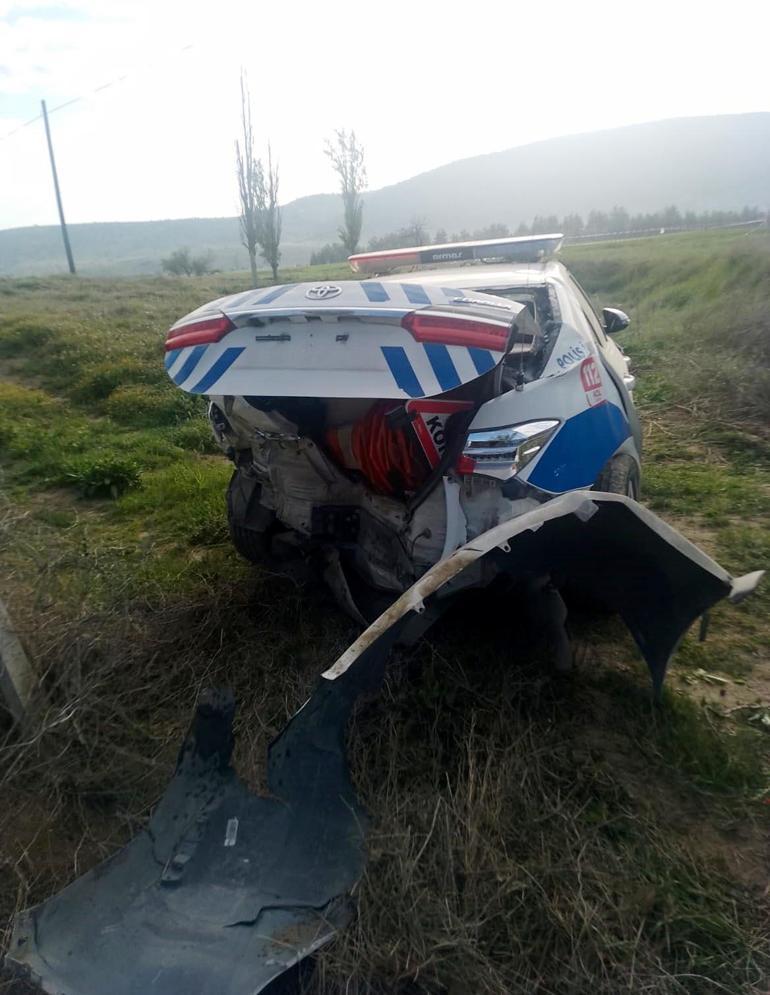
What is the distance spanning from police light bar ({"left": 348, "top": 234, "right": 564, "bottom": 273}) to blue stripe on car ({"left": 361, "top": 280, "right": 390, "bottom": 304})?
2.14 meters

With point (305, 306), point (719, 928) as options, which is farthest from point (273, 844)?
point (305, 306)

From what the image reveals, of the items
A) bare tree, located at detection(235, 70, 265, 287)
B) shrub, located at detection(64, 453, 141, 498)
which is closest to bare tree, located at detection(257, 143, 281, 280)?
bare tree, located at detection(235, 70, 265, 287)

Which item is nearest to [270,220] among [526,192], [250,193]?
[250,193]

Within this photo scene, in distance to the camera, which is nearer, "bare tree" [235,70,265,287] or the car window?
the car window

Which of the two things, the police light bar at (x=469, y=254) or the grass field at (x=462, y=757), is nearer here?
the grass field at (x=462, y=757)

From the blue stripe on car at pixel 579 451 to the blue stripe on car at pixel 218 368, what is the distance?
48.9 inches

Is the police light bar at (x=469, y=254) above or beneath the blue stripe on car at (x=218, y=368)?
above

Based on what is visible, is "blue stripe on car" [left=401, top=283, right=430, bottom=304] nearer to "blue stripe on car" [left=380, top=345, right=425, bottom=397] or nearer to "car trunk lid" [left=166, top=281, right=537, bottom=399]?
"car trunk lid" [left=166, top=281, right=537, bottom=399]

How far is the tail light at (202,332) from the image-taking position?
10.1 ft

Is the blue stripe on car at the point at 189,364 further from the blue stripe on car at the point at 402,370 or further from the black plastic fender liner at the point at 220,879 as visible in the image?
the black plastic fender liner at the point at 220,879

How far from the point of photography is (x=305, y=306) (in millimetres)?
2914

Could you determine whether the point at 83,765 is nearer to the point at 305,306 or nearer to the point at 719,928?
the point at 305,306

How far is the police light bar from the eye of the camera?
4887 millimetres

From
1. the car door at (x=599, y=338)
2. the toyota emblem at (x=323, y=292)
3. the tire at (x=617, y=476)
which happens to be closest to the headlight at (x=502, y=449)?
the tire at (x=617, y=476)
